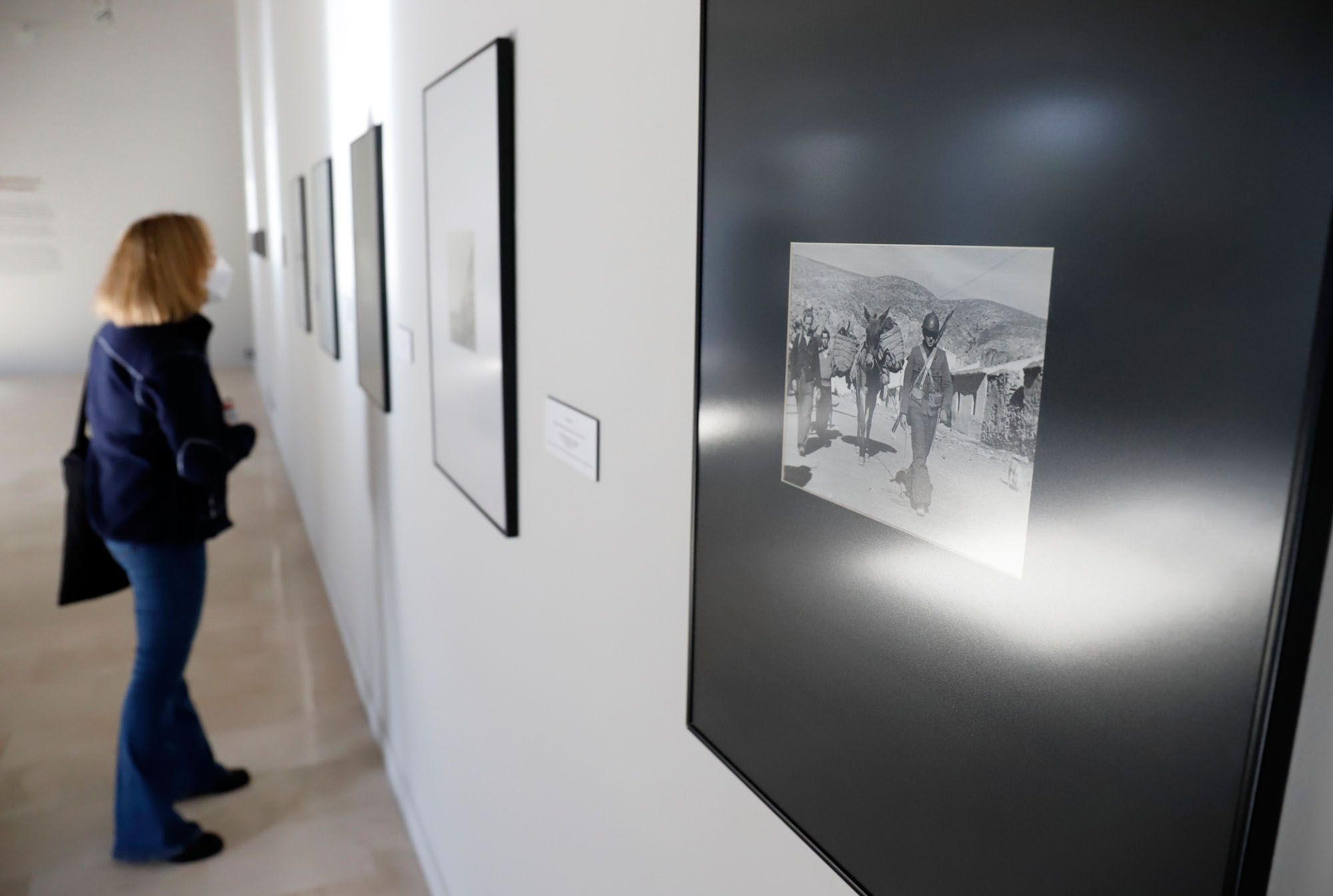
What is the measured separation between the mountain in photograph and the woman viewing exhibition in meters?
2.62

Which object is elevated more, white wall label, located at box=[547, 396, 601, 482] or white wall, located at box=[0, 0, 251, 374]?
white wall, located at box=[0, 0, 251, 374]

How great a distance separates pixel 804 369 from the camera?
786 millimetres

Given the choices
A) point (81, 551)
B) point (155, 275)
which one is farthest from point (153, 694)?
point (155, 275)

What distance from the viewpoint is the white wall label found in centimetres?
143

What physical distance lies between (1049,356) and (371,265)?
2934 millimetres

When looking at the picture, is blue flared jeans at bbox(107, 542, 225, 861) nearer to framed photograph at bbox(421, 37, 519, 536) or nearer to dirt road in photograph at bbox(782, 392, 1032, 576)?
framed photograph at bbox(421, 37, 519, 536)

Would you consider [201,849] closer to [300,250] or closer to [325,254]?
[325,254]

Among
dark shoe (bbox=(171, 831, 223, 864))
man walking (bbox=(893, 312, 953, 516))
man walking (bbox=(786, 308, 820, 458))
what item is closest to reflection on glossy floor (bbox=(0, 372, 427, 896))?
dark shoe (bbox=(171, 831, 223, 864))

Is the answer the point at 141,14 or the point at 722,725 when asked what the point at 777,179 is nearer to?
the point at 722,725

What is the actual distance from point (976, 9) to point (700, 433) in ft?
1.70

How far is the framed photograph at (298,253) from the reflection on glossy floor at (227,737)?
5.33ft

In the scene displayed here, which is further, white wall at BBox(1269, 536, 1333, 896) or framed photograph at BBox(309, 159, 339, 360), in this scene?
framed photograph at BBox(309, 159, 339, 360)

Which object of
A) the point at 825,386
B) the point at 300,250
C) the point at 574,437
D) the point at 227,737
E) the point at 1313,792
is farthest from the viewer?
the point at 300,250

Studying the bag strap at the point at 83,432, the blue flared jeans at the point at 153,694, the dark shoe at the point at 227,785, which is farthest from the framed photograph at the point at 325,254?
the dark shoe at the point at 227,785
